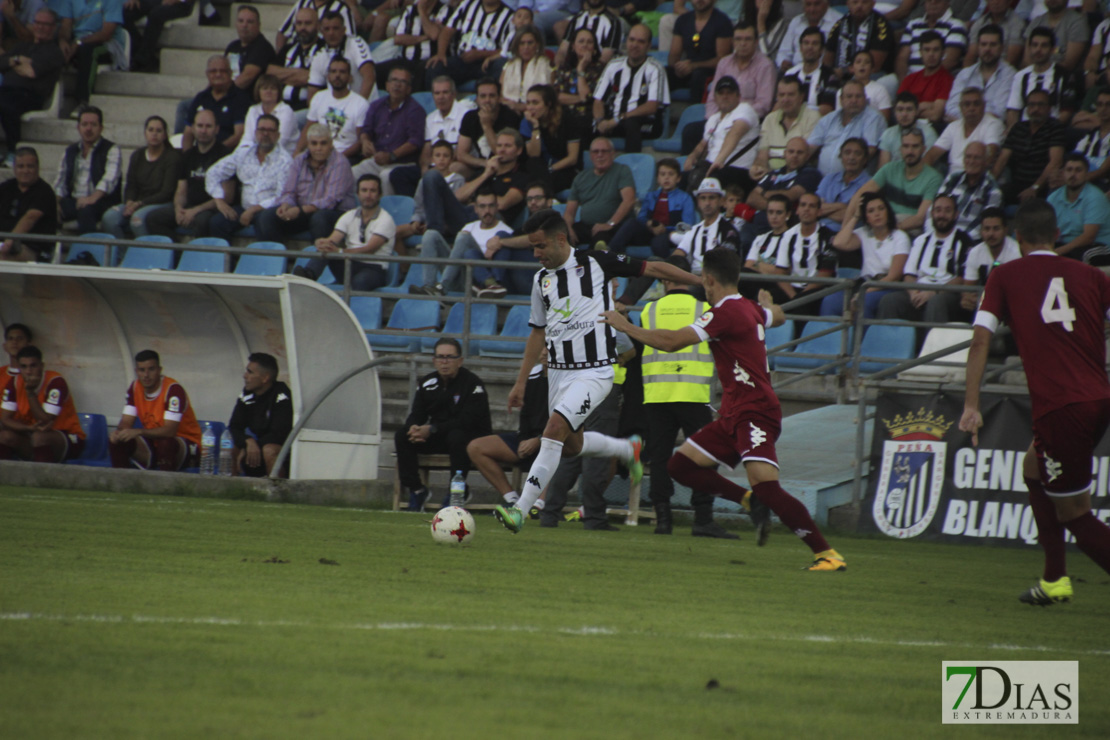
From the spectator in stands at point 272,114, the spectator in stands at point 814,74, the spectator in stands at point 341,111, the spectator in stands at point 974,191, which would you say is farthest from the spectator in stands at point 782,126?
the spectator in stands at point 272,114

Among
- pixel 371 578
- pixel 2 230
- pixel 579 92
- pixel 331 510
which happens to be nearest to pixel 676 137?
pixel 579 92

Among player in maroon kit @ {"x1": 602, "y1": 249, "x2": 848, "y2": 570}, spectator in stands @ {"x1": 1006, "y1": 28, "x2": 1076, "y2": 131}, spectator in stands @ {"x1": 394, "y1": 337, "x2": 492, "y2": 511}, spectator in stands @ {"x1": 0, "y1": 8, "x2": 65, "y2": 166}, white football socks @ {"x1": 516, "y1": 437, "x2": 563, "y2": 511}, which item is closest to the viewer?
player in maroon kit @ {"x1": 602, "y1": 249, "x2": 848, "y2": 570}

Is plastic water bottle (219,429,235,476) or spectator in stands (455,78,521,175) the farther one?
spectator in stands (455,78,521,175)

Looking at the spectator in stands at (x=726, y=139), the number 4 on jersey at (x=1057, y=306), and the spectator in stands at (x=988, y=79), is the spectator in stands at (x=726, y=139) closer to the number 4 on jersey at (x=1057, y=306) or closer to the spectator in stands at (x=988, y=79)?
the spectator in stands at (x=988, y=79)

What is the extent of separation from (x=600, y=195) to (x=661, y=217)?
852 mm

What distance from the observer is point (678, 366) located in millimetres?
10328

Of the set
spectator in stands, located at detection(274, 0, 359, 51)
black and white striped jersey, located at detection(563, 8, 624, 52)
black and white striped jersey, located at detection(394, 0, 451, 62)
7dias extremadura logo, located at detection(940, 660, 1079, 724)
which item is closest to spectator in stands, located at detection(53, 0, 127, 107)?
spectator in stands, located at detection(274, 0, 359, 51)

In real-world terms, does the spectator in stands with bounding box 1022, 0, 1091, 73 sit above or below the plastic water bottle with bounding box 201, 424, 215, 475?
above

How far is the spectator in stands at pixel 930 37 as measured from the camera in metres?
14.7

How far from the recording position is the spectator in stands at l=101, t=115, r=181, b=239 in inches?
668

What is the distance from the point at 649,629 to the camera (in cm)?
479

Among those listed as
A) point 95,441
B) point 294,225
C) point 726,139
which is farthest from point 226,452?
point 726,139

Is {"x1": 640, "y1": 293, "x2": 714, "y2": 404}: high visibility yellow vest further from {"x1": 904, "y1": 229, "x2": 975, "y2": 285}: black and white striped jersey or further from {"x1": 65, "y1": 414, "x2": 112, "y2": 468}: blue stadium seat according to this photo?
{"x1": 65, "y1": 414, "x2": 112, "y2": 468}: blue stadium seat

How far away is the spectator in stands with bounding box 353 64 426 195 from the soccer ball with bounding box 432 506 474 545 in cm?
932
